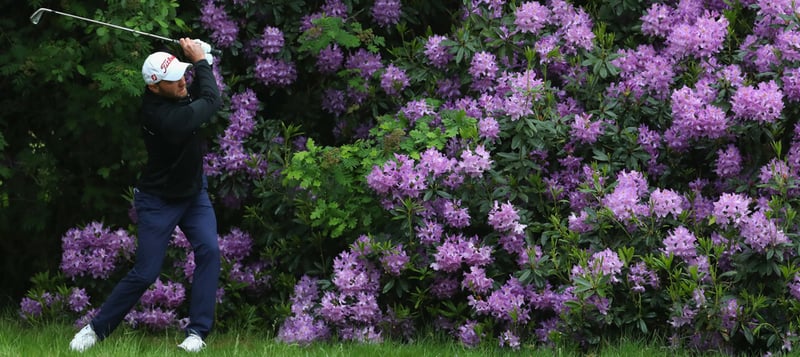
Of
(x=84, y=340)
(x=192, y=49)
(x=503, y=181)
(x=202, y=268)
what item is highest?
(x=192, y=49)

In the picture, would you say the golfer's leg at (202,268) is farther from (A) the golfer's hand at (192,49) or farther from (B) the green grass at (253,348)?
(A) the golfer's hand at (192,49)

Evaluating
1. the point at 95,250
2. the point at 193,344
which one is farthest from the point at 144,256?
the point at 95,250

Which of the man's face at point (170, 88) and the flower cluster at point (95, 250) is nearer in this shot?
the man's face at point (170, 88)

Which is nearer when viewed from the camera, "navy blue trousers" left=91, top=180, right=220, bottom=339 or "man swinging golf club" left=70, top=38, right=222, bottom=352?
"man swinging golf club" left=70, top=38, right=222, bottom=352

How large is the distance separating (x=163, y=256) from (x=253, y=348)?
2.46 feet

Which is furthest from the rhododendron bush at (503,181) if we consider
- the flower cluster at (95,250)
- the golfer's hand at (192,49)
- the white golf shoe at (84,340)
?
the golfer's hand at (192,49)

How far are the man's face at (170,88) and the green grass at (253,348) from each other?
135 cm

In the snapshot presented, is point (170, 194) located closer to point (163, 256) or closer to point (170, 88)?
point (163, 256)

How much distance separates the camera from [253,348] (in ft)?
18.7

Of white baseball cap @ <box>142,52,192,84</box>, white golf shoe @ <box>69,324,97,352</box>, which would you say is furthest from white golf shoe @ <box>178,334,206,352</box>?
white baseball cap @ <box>142,52,192,84</box>

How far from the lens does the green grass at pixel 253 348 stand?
5.17 m

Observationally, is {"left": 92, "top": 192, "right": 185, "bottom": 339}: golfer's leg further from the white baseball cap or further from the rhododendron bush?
the rhododendron bush

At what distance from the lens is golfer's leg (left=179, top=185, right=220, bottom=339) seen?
5484 millimetres

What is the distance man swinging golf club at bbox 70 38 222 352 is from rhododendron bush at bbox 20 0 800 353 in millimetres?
677
